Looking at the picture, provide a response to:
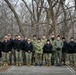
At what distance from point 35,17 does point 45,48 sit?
2642 cm

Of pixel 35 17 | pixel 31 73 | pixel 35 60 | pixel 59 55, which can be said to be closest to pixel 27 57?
pixel 35 60

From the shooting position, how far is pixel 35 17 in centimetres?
4944

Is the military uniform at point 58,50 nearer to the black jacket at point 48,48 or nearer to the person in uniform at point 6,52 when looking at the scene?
the black jacket at point 48,48

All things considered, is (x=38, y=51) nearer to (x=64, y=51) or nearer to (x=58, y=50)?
(x=58, y=50)

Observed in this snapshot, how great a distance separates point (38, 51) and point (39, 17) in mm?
24909

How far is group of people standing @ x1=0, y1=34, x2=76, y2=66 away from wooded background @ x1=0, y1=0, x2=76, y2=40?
12.0m

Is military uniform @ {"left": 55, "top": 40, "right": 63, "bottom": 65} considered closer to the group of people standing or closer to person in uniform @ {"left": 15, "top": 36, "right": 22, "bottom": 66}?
the group of people standing

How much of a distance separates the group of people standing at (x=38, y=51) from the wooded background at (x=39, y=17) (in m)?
12.0

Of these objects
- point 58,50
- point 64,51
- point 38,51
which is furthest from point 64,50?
point 38,51

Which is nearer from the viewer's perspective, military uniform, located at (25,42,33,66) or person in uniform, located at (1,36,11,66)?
military uniform, located at (25,42,33,66)

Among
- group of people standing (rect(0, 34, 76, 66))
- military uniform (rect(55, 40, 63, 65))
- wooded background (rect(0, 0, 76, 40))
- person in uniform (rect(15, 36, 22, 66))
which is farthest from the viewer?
wooded background (rect(0, 0, 76, 40))

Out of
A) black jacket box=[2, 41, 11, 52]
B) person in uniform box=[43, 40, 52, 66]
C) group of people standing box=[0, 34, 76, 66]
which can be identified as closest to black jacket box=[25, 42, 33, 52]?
group of people standing box=[0, 34, 76, 66]

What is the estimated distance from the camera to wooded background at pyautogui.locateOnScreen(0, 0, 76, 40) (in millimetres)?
39438

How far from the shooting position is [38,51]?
913 inches
